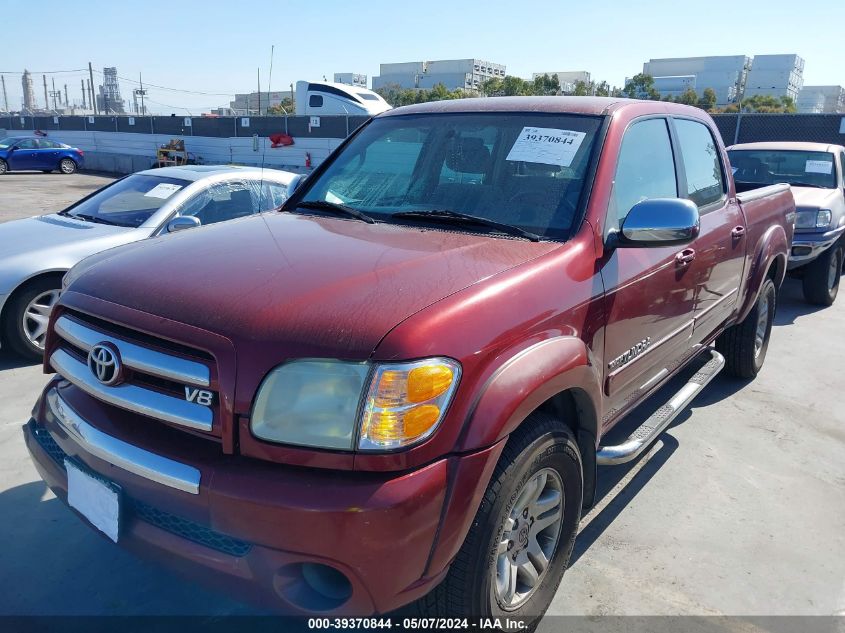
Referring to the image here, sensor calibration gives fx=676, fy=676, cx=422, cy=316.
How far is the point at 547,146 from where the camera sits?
300cm

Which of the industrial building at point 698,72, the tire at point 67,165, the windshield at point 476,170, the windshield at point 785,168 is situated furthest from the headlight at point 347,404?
the industrial building at point 698,72

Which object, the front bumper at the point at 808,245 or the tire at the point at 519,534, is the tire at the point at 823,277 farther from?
the tire at the point at 519,534

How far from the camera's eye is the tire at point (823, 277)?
7551 millimetres

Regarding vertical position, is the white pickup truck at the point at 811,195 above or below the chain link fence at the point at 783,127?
below

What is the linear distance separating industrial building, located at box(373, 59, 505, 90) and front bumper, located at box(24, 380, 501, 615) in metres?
83.9

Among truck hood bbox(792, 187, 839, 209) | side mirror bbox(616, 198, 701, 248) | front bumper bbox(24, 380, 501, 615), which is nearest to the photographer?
front bumper bbox(24, 380, 501, 615)

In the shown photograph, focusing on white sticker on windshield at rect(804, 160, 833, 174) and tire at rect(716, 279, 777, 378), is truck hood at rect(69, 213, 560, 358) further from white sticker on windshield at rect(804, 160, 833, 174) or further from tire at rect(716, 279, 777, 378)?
white sticker on windshield at rect(804, 160, 833, 174)

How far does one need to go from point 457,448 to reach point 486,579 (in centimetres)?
48

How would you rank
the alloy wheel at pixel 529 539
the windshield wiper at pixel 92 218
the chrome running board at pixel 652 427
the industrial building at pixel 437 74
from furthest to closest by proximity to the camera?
the industrial building at pixel 437 74 < the windshield wiper at pixel 92 218 < the chrome running board at pixel 652 427 < the alloy wheel at pixel 529 539

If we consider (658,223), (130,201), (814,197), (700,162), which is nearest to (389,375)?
(658,223)

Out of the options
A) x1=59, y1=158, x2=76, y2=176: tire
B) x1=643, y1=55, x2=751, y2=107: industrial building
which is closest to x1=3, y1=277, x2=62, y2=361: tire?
x1=59, y1=158, x2=76, y2=176: tire

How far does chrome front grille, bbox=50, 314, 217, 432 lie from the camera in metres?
1.97

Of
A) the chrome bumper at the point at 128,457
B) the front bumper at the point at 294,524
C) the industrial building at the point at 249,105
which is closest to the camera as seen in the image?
the front bumper at the point at 294,524

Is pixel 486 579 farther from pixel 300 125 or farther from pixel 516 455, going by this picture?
pixel 300 125
